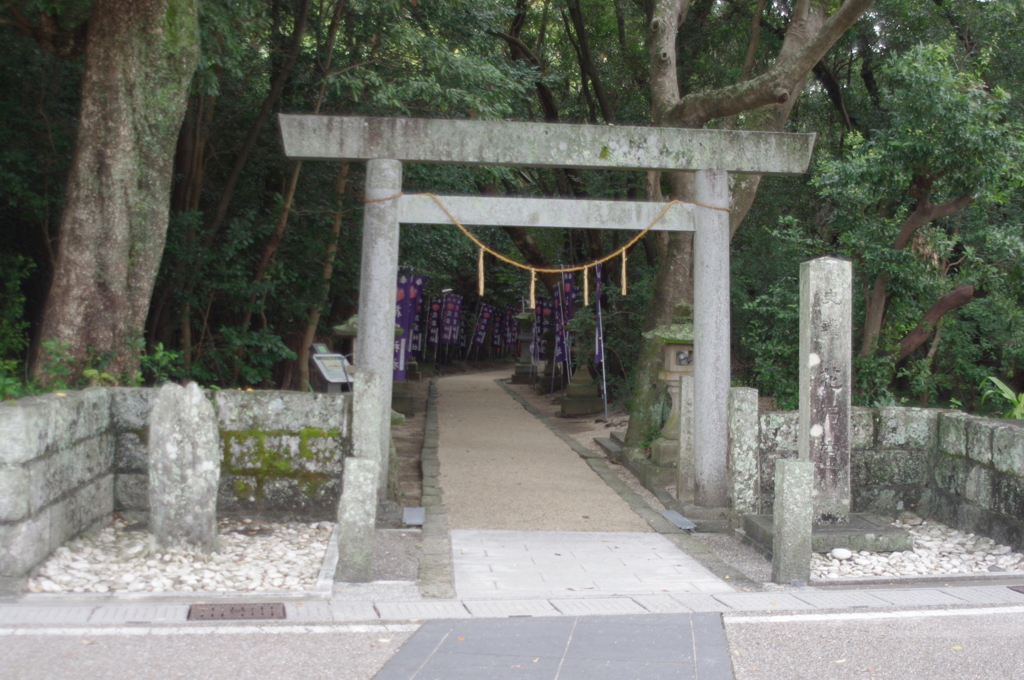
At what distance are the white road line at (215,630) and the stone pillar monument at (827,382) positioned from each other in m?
3.59

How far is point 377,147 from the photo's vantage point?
7309mm

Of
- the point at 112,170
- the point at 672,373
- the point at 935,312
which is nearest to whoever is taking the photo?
the point at 112,170

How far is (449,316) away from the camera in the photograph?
28.1 meters

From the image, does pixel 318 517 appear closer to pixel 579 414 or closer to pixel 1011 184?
pixel 1011 184

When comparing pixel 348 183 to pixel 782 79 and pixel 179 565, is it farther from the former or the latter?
pixel 179 565

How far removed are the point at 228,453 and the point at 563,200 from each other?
3.67 meters

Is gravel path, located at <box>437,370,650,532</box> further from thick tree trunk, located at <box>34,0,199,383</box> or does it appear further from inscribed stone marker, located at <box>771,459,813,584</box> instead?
thick tree trunk, located at <box>34,0,199,383</box>

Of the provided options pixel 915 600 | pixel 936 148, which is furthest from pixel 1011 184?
pixel 915 600

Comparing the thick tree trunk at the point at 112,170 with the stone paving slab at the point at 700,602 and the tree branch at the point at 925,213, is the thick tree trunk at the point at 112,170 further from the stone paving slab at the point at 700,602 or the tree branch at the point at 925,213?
the tree branch at the point at 925,213

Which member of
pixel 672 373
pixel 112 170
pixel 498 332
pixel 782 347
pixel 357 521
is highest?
pixel 112 170

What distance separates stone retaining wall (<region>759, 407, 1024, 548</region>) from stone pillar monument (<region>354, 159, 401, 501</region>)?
3487mm

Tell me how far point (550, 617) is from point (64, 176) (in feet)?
27.6

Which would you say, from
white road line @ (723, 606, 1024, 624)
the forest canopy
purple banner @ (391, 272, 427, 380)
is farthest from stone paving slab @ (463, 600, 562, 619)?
purple banner @ (391, 272, 427, 380)

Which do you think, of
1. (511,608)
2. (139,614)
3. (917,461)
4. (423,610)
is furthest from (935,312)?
(139,614)
